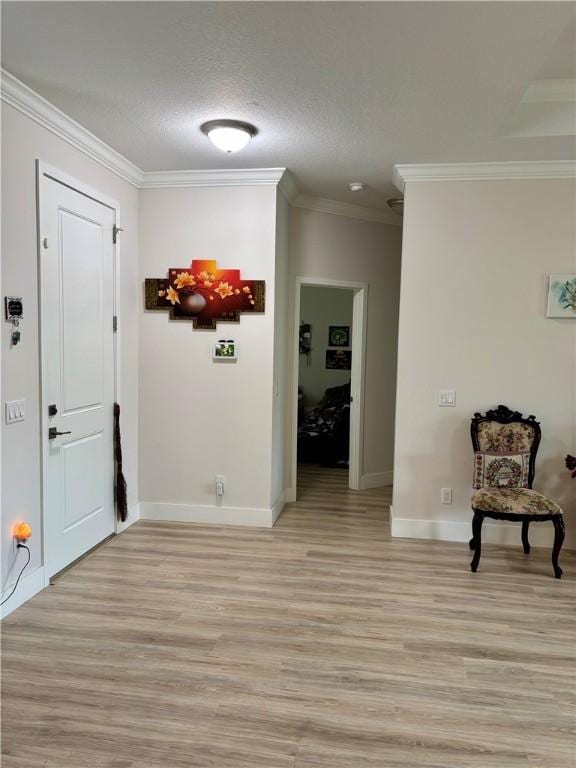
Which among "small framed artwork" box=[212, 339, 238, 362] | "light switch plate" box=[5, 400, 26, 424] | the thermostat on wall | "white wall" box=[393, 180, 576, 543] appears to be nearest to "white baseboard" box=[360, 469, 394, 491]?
"white wall" box=[393, 180, 576, 543]

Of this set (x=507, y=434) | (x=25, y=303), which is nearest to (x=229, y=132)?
(x=25, y=303)

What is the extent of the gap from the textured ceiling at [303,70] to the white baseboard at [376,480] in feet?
10.4

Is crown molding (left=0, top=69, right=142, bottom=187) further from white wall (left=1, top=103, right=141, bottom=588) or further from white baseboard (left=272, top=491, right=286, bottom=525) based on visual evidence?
white baseboard (left=272, top=491, right=286, bottom=525)

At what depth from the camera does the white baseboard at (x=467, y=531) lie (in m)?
3.99

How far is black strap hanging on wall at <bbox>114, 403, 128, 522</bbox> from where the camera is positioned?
4004mm

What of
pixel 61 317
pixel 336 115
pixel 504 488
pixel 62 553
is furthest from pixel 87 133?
pixel 504 488

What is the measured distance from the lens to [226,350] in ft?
13.9

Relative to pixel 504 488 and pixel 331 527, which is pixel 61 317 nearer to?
pixel 331 527

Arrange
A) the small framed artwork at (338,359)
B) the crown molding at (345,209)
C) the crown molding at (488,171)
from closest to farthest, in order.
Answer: the crown molding at (488,171) < the crown molding at (345,209) < the small framed artwork at (338,359)

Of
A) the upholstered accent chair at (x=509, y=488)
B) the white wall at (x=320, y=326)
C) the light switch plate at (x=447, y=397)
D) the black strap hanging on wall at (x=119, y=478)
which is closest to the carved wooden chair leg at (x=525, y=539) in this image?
the upholstered accent chair at (x=509, y=488)

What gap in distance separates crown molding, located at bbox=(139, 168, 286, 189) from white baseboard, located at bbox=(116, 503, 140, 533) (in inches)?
103

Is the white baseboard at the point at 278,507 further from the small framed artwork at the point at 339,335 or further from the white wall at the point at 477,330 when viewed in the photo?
the small framed artwork at the point at 339,335

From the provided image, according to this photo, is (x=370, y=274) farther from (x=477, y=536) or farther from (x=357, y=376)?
(x=477, y=536)

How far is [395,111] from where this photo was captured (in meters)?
2.98
